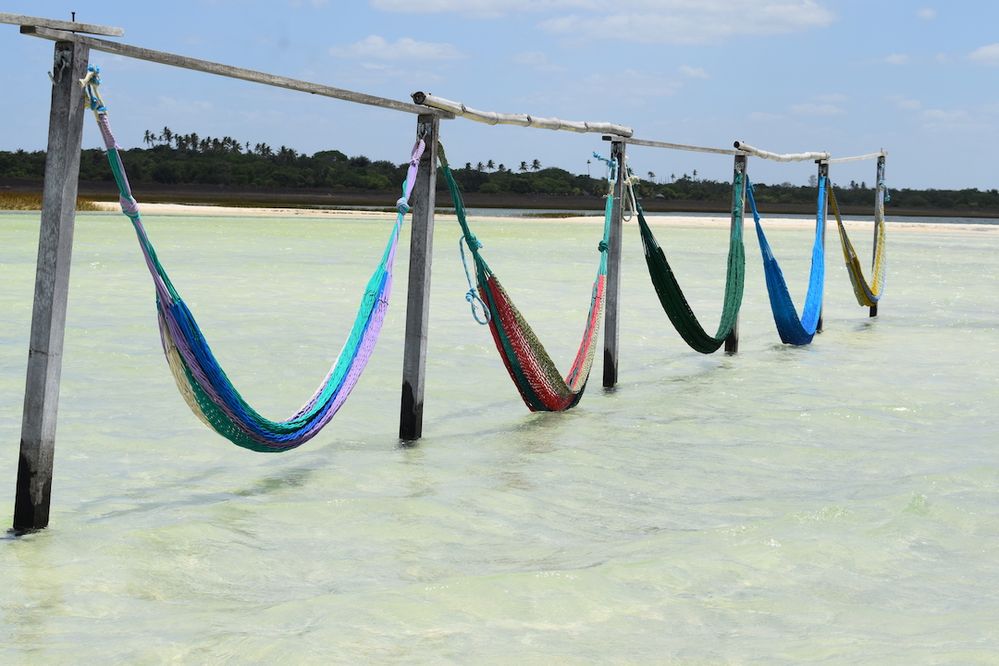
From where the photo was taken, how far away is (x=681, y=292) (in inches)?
311

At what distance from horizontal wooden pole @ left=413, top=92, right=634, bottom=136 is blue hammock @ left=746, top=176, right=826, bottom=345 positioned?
2.14 meters

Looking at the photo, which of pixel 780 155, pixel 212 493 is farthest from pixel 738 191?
pixel 212 493

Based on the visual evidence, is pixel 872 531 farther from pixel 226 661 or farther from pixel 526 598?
pixel 226 661

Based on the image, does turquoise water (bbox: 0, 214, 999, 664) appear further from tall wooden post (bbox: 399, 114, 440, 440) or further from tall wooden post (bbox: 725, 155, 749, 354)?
tall wooden post (bbox: 725, 155, 749, 354)

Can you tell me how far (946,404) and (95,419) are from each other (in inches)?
190

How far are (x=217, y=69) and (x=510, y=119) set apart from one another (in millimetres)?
2032

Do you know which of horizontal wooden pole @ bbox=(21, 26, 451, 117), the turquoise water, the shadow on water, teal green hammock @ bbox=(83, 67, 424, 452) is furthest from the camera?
the shadow on water

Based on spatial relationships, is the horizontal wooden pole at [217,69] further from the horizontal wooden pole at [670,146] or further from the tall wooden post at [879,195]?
the tall wooden post at [879,195]

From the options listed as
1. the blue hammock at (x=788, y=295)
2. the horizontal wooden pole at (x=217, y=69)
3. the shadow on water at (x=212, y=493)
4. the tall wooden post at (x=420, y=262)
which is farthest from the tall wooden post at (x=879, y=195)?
the shadow on water at (x=212, y=493)

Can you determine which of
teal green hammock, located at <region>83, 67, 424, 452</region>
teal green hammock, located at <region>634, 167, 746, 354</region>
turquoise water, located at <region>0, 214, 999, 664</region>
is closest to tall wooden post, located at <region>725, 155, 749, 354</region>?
teal green hammock, located at <region>634, 167, 746, 354</region>

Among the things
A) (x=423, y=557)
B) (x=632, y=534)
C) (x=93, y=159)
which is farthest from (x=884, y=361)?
(x=93, y=159)

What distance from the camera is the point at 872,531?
4273 millimetres

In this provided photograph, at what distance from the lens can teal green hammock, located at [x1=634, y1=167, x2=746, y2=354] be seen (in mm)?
7598

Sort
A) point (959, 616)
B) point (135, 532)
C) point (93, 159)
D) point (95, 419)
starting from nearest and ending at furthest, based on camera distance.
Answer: point (959, 616) < point (135, 532) < point (95, 419) < point (93, 159)
